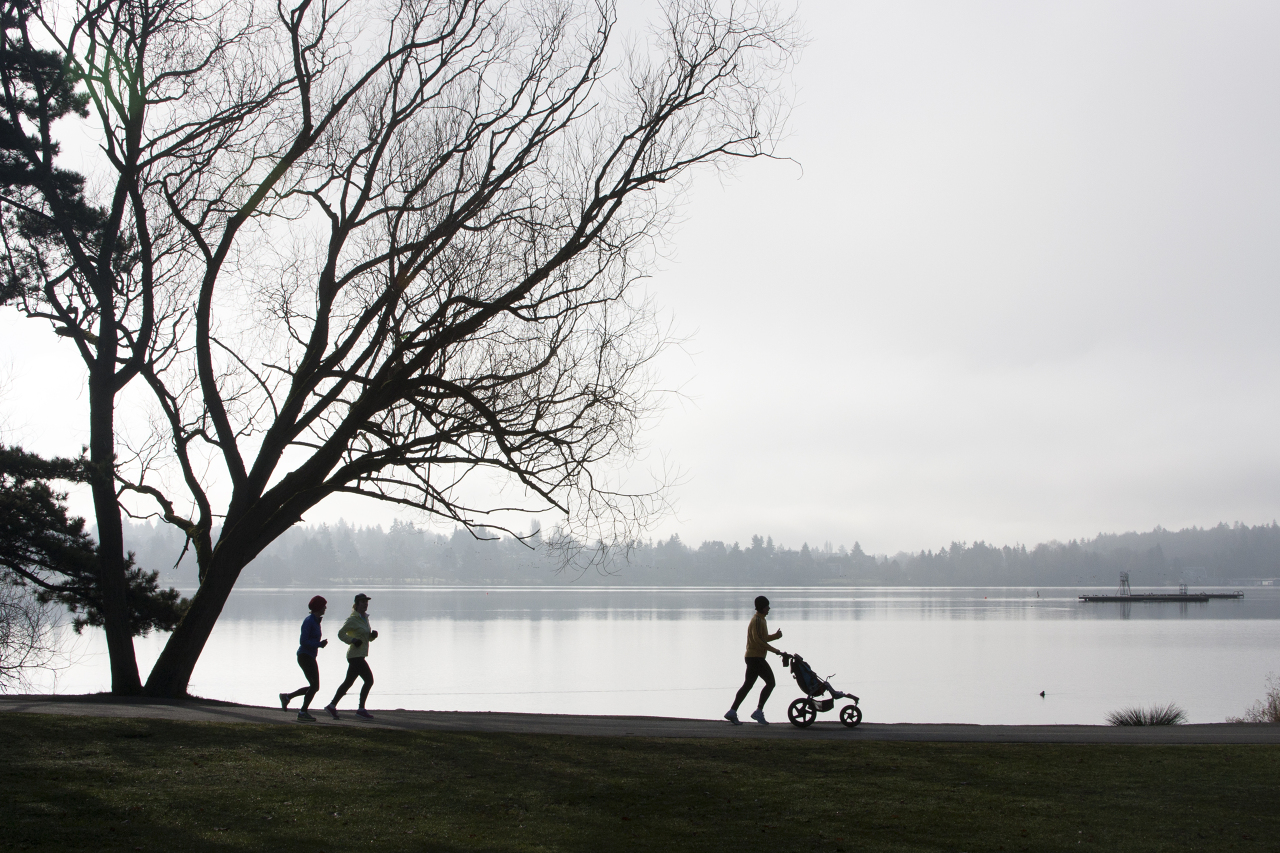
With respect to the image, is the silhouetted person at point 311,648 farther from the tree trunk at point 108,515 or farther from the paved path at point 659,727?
the tree trunk at point 108,515

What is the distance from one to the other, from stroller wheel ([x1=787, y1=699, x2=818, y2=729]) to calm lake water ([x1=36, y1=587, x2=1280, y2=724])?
7040 millimetres

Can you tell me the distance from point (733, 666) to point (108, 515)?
27536 millimetres

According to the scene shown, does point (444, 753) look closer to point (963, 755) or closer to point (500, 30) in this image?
point (963, 755)

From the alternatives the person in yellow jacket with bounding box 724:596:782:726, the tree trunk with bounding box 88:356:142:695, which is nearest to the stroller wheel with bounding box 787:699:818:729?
the person in yellow jacket with bounding box 724:596:782:726

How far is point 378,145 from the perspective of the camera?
17.9m

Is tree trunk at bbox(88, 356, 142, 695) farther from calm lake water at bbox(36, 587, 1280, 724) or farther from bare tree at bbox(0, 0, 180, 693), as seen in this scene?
calm lake water at bbox(36, 587, 1280, 724)

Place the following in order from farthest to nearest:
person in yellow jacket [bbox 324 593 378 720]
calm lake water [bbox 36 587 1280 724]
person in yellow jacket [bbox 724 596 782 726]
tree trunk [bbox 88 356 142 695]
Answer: calm lake water [bbox 36 587 1280 724] < tree trunk [bbox 88 356 142 695] < person in yellow jacket [bbox 324 593 378 720] < person in yellow jacket [bbox 724 596 782 726]

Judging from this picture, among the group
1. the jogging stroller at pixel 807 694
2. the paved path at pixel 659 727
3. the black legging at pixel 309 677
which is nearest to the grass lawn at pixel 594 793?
the paved path at pixel 659 727

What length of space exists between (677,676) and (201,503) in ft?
75.0

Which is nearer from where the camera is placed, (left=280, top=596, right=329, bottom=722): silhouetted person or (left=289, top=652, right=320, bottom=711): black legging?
(left=289, top=652, right=320, bottom=711): black legging

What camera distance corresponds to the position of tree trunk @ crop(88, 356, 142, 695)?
18.0 m

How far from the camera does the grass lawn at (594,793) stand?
7887mm

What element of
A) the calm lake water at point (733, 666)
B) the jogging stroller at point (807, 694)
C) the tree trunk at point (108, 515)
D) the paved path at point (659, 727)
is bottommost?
the calm lake water at point (733, 666)

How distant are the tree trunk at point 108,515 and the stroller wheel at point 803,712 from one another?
1082 cm
